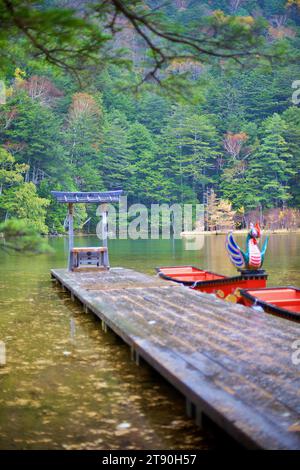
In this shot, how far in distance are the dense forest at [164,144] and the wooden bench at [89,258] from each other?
2432 cm

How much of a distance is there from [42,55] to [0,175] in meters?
29.3

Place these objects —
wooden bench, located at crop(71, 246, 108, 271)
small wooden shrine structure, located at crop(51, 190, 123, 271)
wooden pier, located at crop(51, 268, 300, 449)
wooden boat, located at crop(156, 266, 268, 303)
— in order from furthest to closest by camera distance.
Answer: wooden bench, located at crop(71, 246, 108, 271) < small wooden shrine structure, located at crop(51, 190, 123, 271) < wooden boat, located at crop(156, 266, 268, 303) < wooden pier, located at crop(51, 268, 300, 449)

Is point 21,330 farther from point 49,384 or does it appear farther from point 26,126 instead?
point 26,126

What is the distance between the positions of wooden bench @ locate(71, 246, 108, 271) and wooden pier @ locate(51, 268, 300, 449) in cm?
397

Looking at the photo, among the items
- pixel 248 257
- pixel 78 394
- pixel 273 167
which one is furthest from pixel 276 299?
pixel 273 167

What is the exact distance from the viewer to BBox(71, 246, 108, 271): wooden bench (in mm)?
12055

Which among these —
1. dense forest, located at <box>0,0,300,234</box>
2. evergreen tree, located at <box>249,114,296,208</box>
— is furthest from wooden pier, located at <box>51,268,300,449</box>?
evergreen tree, located at <box>249,114,296,208</box>

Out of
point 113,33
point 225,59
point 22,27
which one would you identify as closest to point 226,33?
point 225,59

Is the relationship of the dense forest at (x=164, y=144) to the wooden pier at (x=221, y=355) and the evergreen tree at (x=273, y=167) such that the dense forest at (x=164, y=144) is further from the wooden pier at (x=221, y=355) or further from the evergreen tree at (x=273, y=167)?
the wooden pier at (x=221, y=355)

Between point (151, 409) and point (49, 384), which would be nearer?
point (151, 409)

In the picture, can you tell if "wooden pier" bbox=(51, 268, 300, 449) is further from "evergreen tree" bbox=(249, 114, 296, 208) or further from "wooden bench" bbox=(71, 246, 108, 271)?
"evergreen tree" bbox=(249, 114, 296, 208)

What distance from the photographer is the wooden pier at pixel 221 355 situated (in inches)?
122

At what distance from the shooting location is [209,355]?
14.5 ft

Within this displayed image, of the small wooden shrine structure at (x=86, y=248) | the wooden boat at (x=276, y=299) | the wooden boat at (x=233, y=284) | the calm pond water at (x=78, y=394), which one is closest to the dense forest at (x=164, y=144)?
the small wooden shrine structure at (x=86, y=248)
